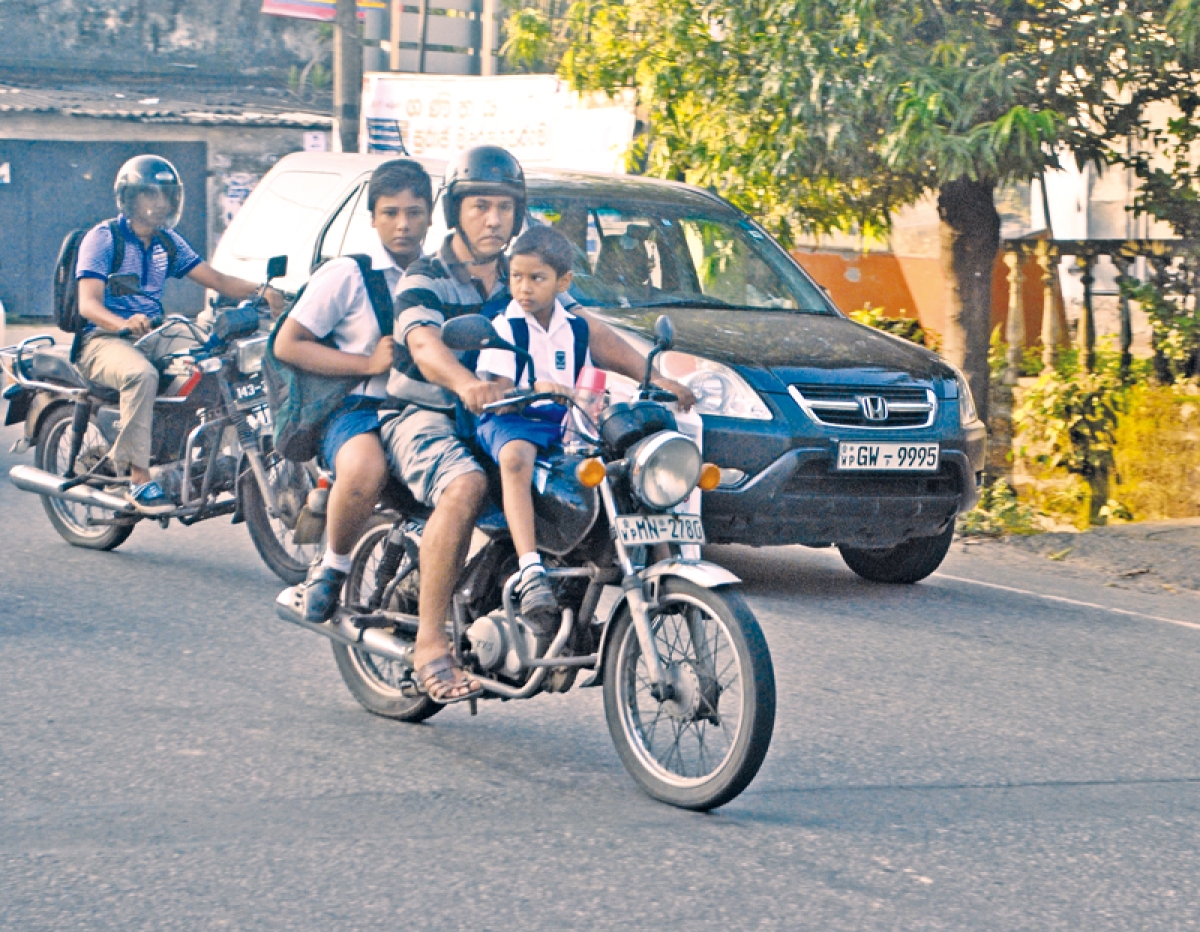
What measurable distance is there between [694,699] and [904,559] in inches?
149

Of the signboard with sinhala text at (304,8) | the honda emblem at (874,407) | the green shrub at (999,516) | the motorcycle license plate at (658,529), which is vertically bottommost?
the green shrub at (999,516)

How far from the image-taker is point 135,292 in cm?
807

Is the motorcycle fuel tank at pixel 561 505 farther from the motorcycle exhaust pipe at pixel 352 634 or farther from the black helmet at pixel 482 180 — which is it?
the black helmet at pixel 482 180

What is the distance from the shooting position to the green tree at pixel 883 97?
9992 millimetres

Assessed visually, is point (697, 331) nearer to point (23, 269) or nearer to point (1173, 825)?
point (1173, 825)

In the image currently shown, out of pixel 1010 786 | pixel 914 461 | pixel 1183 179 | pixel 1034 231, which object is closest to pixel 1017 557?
pixel 914 461

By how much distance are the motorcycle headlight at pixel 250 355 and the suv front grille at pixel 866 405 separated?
231 centimetres

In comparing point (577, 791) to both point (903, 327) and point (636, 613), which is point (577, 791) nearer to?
point (636, 613)

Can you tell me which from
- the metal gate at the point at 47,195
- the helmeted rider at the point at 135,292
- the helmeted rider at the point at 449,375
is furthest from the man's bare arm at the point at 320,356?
the metal gate at the point at 47,195

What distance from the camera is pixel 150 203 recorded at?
27.4 feet

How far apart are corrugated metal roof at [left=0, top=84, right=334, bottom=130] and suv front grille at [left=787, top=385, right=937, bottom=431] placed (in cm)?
2145

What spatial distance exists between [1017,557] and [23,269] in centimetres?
2226

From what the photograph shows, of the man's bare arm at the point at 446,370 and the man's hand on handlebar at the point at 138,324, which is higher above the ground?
the man's bare arm at the point at 446,370

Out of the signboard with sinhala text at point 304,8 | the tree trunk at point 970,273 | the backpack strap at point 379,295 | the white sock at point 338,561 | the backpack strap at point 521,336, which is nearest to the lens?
the backpack strap at point 521,336
